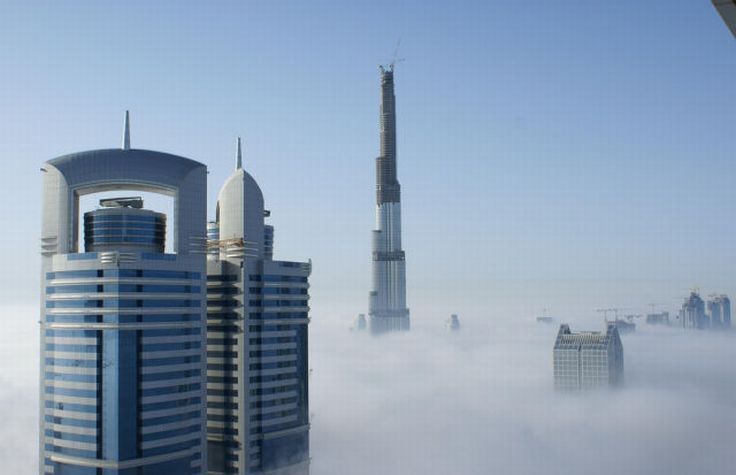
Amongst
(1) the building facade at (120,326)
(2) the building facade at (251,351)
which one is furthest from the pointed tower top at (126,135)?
(2) the building facade at (251,351)

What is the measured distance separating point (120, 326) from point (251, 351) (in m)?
34.7

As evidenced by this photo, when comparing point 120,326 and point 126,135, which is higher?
point 126,135

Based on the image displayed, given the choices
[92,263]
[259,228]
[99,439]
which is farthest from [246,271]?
[99,439]

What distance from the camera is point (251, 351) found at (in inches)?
6452

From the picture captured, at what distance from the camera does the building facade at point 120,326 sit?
136750mm

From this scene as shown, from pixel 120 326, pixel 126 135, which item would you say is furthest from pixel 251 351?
pixel 126 135

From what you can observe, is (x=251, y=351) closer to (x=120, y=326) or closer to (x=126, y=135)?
(x=120, y=326)

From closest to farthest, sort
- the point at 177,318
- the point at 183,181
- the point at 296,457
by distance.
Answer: the point at 177,318
the point at 183,181
the point at 296,457

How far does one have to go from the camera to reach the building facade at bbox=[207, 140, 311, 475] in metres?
162

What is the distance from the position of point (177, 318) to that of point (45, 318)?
25.2 m

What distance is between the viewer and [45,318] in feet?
475

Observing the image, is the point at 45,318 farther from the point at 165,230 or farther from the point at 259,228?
the point at 259,228

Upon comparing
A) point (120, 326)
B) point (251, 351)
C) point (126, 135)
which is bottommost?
point (251, 351)

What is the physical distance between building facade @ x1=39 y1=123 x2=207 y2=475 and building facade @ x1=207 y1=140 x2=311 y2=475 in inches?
529
